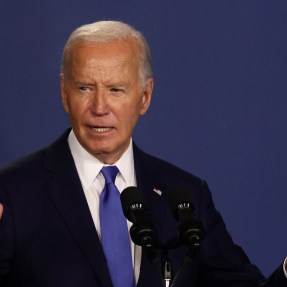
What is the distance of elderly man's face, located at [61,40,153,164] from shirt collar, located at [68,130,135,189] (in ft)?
0.09

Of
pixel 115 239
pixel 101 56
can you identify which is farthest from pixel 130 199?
pixel 101 56

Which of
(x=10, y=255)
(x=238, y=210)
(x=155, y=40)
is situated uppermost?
(x=155, y=40)

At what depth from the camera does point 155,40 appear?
2.97 m

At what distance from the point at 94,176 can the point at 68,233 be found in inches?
6.6

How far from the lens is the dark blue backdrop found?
9.59 feet

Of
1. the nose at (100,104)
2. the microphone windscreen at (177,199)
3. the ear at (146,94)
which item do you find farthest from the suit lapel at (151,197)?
the microphone windscreen at (177,199)

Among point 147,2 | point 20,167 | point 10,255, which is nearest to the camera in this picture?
point 10,255

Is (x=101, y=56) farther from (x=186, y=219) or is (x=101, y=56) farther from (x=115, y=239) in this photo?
(x=186, y=219)

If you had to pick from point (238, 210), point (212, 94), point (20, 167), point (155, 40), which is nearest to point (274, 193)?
point (238, 210)

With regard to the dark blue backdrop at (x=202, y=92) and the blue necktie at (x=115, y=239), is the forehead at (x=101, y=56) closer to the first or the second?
the blue necktie at (x=115, y=239)

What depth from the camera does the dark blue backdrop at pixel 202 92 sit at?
292 centimetres

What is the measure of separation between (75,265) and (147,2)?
1.08 m

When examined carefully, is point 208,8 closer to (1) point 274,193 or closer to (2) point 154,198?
(1) point 274,193

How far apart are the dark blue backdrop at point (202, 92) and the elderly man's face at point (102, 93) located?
0.68 metres
